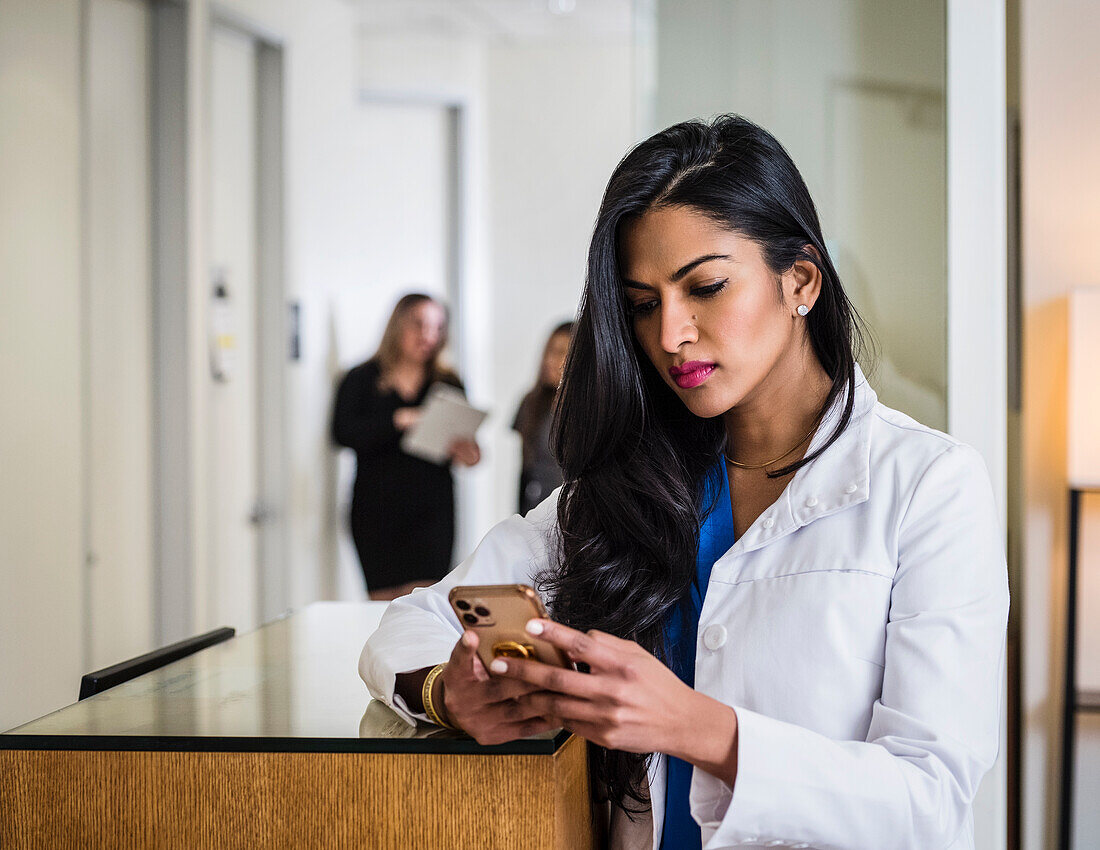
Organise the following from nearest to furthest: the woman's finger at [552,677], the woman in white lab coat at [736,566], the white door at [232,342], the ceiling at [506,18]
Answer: the woman's finger at [552,677], the woman in white lab coat at [736,566], the white door at [232,342], the ceiling at [506,18]

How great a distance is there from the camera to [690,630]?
1.35 meters

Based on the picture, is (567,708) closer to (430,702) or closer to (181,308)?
(430,702)

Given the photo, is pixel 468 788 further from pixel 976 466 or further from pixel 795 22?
pixel 795 22

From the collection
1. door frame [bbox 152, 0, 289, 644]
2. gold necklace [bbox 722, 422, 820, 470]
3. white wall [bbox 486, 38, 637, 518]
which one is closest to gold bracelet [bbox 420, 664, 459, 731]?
gold necklace [bbox 722, 422, 820, 470]

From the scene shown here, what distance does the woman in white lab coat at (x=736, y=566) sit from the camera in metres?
1.02

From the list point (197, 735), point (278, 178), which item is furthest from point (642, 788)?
point (278, 178)

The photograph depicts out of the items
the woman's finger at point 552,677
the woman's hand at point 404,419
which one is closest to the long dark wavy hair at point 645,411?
the woman's finger at point 552,677

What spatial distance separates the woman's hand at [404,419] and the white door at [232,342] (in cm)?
63

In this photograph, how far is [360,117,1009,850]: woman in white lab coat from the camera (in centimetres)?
102

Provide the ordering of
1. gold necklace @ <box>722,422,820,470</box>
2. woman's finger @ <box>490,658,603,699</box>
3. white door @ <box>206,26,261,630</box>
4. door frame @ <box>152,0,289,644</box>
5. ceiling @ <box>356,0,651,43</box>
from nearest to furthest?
woman's finger @ <box>490,658,603,699</box>
gold necklace @ <box>722,422,820,470</box>
door frame @ <box>152,0,289,644</box>
white door @ <box>206,26,261,630</box>
ceiling @ <box>356,0,651,43</box>

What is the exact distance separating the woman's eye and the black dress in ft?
12.2

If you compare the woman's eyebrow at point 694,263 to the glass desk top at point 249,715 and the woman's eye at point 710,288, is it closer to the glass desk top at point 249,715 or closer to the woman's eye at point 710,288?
the woman's eye at point 710,288

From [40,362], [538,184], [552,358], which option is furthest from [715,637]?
[538,184]

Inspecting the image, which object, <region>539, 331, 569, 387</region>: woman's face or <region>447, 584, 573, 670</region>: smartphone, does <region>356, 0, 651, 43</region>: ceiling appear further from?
<region>447, 584, 573, 670</region>: smartphone
